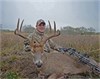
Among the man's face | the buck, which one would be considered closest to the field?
the buck

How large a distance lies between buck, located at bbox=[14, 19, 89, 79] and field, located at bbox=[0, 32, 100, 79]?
0.24 metres

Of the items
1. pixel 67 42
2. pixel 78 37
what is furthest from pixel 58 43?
pixel 78 37

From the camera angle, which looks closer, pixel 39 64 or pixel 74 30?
pixel 39 64

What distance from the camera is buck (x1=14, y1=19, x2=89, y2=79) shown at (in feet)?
20.7

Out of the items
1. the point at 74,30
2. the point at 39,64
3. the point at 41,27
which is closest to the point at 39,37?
the point at 41,27

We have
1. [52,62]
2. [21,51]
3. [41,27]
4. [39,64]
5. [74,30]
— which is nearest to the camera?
[39,64]

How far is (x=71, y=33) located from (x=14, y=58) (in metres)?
1.58

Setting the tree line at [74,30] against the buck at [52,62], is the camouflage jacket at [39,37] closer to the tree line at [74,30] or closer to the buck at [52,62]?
the buck at [52,62]

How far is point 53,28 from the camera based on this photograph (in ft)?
21.1

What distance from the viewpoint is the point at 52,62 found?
6.66 metres

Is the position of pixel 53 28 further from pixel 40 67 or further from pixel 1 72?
pixel 1 72

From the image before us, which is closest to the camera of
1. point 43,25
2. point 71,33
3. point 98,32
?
point 43,25

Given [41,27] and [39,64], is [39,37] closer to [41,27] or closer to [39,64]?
[41,27]

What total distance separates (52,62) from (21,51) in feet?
2.66
